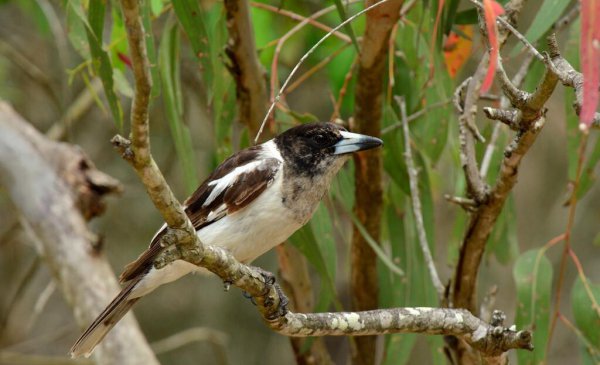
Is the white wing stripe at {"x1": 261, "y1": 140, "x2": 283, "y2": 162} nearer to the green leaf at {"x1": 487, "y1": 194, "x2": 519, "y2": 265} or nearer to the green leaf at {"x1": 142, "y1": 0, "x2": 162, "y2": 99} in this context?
the green leaf at {"x1": 142, "y1": 0, "x2": 162, "y2": 99}

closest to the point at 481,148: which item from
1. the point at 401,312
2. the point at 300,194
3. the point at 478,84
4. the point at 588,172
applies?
the point at 588,172

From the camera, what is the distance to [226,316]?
20.2ft

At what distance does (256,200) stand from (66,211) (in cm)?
133

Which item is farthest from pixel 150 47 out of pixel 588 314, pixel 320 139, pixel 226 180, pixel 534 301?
pixel 588 314

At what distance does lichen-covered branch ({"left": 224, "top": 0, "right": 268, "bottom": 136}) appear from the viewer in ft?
9.89

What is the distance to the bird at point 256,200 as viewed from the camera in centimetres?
269

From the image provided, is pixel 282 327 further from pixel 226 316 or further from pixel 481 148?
pixel 226 316

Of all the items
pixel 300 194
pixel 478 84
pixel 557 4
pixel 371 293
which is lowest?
pixel 371 293

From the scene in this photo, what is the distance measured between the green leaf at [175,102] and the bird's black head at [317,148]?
31 cm

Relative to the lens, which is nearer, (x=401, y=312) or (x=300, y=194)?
(x=401, y=312)

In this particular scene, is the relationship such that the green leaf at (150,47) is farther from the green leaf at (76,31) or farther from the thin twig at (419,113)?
the thin twig at (419,113)

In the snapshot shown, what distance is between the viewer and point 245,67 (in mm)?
3115

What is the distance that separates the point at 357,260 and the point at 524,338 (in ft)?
4.64

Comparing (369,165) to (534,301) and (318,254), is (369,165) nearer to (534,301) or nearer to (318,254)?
(318,254)
